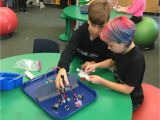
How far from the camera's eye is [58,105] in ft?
3.84

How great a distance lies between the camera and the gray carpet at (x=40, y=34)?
3.15m

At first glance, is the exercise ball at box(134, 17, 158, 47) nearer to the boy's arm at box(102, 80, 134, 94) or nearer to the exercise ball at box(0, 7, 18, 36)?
the exercise ball at box(0, 7, 18, 36)

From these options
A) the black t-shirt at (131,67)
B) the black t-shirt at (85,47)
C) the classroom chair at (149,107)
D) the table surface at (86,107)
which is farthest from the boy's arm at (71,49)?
the classroom chair at (149,107)

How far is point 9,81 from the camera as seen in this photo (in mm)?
1256

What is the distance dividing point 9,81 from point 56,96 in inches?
10.4

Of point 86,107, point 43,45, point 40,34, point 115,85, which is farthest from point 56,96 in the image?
point 40,34

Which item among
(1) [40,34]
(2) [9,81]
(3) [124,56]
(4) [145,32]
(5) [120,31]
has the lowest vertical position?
(1) [40,34]

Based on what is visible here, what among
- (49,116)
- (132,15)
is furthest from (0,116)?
(132,15)

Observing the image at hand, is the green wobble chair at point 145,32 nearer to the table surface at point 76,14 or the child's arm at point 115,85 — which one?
the table surface at point 76,14

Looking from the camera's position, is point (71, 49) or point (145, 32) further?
point (145, 32)

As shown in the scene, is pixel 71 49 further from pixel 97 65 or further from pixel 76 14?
pixel 76 14

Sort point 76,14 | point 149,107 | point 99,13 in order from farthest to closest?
point 76,14
point 149,107
point 99,13

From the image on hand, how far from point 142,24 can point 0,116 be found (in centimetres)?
291

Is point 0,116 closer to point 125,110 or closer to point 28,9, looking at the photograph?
point 125,110
